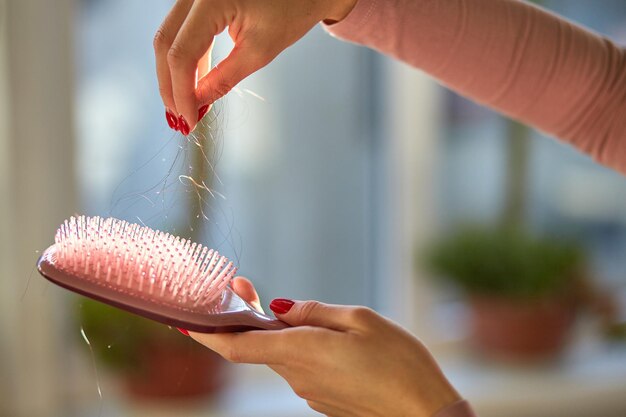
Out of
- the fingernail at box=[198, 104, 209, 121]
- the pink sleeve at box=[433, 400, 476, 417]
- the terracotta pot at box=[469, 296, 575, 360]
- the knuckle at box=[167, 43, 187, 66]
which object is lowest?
the pink sleeve at box=[433, 400, 476, 417]

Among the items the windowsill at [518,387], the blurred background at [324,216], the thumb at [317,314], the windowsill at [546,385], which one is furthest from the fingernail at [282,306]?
the windowsill at [546,385]

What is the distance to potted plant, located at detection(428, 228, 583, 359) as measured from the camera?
165cm

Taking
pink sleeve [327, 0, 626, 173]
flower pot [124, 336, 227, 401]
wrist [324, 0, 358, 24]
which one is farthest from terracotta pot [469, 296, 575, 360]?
wrist [324, 0, 358, 24]

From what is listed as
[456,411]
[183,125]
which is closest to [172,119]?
[183,125]

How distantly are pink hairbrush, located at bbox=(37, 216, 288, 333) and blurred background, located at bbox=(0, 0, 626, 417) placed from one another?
2.17 ft

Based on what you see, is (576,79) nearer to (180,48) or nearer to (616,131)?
(616,131)

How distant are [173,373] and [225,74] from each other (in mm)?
933

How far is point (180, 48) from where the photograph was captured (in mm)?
483

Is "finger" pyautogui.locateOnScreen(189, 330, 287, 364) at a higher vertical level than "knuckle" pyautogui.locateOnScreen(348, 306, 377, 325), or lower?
lower

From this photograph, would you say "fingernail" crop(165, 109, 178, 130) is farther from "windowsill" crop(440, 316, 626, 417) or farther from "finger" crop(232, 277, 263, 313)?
"windowsill" crop(440, 316, 626, 417)

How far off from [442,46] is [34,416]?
3.20 ft

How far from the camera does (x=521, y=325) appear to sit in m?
1.66

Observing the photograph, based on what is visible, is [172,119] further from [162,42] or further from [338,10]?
[338,10]

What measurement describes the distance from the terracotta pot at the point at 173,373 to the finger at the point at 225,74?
845 millimetres
